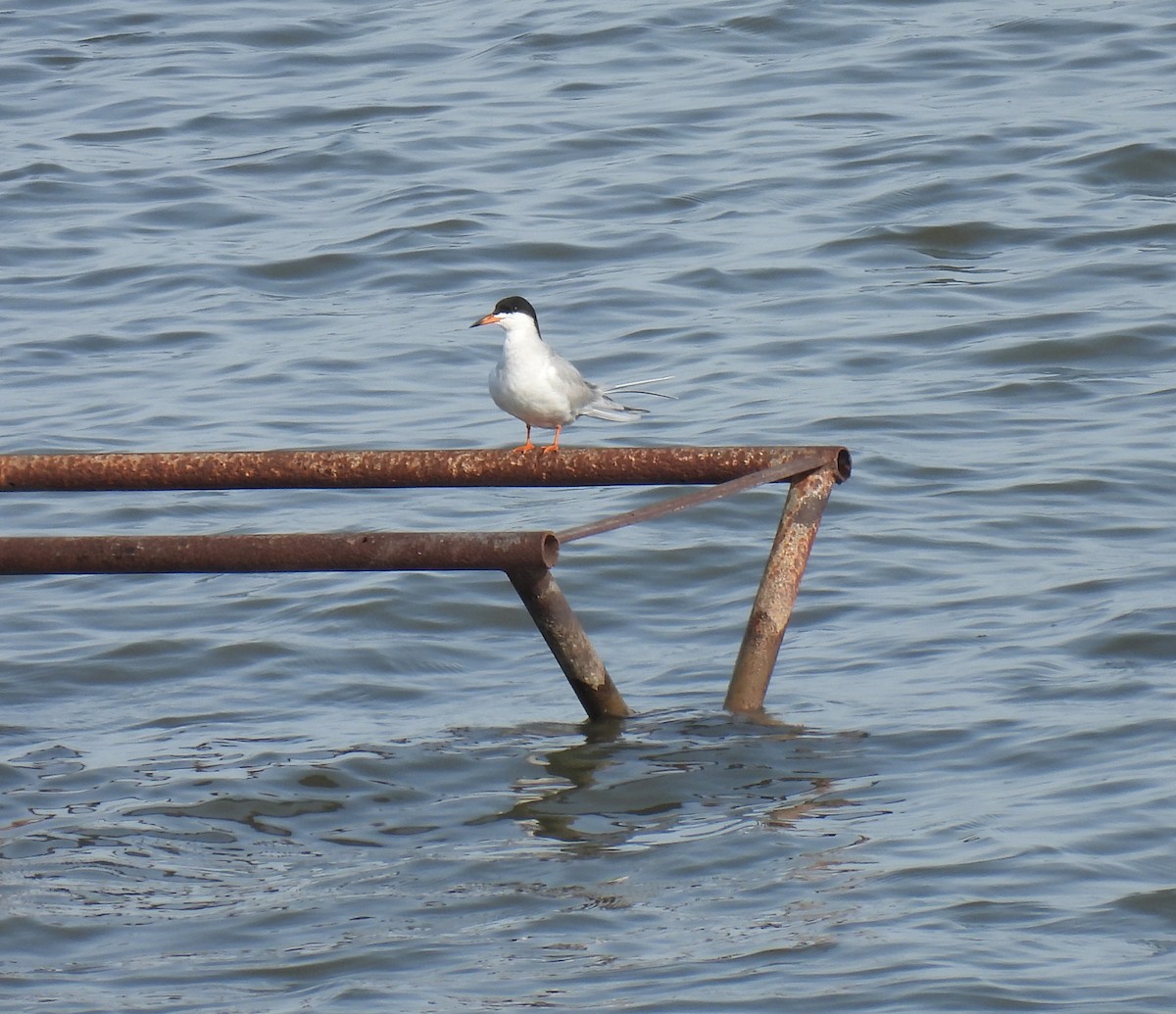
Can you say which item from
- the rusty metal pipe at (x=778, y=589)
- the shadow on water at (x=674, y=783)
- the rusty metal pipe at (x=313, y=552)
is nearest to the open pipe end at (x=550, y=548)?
the rusty metal pipe at (x=313, y=552)

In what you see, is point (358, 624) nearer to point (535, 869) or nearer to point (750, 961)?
point (535, 869)

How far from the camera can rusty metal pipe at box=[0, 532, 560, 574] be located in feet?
16.4

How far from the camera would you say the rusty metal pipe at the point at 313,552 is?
197 inches

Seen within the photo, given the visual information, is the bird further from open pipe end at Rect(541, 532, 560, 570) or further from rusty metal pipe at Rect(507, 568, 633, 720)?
open pipe end at Rect(541, 532, 560, 570)

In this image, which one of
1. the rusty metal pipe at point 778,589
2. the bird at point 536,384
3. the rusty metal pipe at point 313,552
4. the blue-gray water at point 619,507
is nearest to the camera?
the blue-gray water at point 619,507

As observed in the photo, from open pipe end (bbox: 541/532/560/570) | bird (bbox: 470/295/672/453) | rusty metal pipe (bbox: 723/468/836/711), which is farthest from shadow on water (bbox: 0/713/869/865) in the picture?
bird (bbox: 470/295/672/453)

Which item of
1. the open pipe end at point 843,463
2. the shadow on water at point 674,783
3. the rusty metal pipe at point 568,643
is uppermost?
the open pipe end at point 843,463

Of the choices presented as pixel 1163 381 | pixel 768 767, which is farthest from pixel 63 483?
pixel 1163 381

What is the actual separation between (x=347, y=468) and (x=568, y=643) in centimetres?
80

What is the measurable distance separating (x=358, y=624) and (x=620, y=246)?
17.8 ft

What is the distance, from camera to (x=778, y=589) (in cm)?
586

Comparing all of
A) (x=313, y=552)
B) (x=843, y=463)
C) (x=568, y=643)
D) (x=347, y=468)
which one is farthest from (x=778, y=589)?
(x=313, y=552)

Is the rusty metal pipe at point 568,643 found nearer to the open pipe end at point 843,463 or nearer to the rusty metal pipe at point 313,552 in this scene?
the rusty metal pipe at point 313,552

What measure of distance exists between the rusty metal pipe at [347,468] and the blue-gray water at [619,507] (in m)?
0.84
